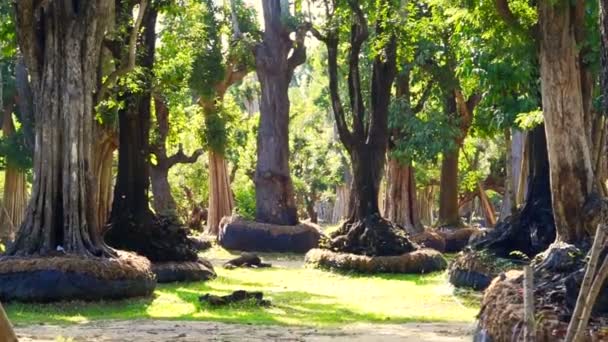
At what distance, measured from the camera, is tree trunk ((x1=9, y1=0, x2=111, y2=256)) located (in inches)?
570

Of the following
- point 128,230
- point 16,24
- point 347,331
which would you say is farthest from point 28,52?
point 347,331

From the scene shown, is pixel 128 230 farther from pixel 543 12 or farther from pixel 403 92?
pixel 403 92

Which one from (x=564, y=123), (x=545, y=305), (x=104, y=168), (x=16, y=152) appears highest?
(x=16, y=152)

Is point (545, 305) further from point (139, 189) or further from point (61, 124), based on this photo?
point (139, 189)

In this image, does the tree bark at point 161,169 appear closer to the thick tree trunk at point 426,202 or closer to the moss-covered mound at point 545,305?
the thick tree trunk at point 426,202

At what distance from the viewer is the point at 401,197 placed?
29672 mm

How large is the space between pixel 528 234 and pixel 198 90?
16.2m

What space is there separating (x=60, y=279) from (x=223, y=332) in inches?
141

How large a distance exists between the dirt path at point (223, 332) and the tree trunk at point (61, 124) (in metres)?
2.53

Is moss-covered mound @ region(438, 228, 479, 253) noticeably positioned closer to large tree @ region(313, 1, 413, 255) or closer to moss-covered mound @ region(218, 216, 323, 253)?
moss-covered mound @ region(218, 216, 323, 253)

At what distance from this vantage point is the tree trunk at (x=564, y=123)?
1098 centimetres

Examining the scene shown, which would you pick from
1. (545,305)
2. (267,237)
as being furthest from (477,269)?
(267,237)

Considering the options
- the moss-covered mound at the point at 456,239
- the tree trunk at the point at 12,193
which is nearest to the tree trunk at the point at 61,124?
→ the moss-covered mound at the point at 456,239

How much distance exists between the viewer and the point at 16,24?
48.9 ft
